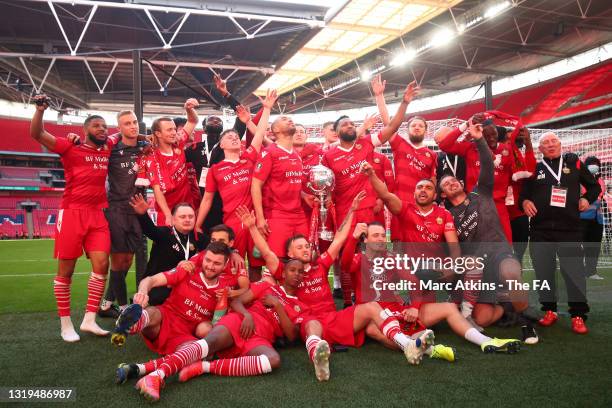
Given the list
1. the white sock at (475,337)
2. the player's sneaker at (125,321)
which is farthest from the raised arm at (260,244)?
the white sock at (475,337)

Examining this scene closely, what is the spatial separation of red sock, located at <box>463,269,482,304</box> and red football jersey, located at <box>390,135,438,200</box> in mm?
1188

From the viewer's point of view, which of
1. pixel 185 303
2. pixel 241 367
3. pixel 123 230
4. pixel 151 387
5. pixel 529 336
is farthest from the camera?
pixel 123 230

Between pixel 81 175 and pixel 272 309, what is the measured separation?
2289 millimetres

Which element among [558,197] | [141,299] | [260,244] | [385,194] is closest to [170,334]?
[141,299]

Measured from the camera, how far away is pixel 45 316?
16.8ft

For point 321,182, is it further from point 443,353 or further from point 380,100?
point 443,353

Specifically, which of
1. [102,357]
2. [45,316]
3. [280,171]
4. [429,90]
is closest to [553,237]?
[280,171]

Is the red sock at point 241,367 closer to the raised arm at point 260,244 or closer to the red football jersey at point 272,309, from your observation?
the red football jersey at point 272,309

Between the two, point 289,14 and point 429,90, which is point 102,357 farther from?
point 429,90

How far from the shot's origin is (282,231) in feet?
14.3

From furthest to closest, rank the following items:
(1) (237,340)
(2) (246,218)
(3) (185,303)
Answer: (2) (246,218) < (3) (185,303) < (1) (237,340)

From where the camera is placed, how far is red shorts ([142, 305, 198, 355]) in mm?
3359

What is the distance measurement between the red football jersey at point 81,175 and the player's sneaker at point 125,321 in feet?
5.73

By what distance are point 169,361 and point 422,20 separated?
14091 mm
